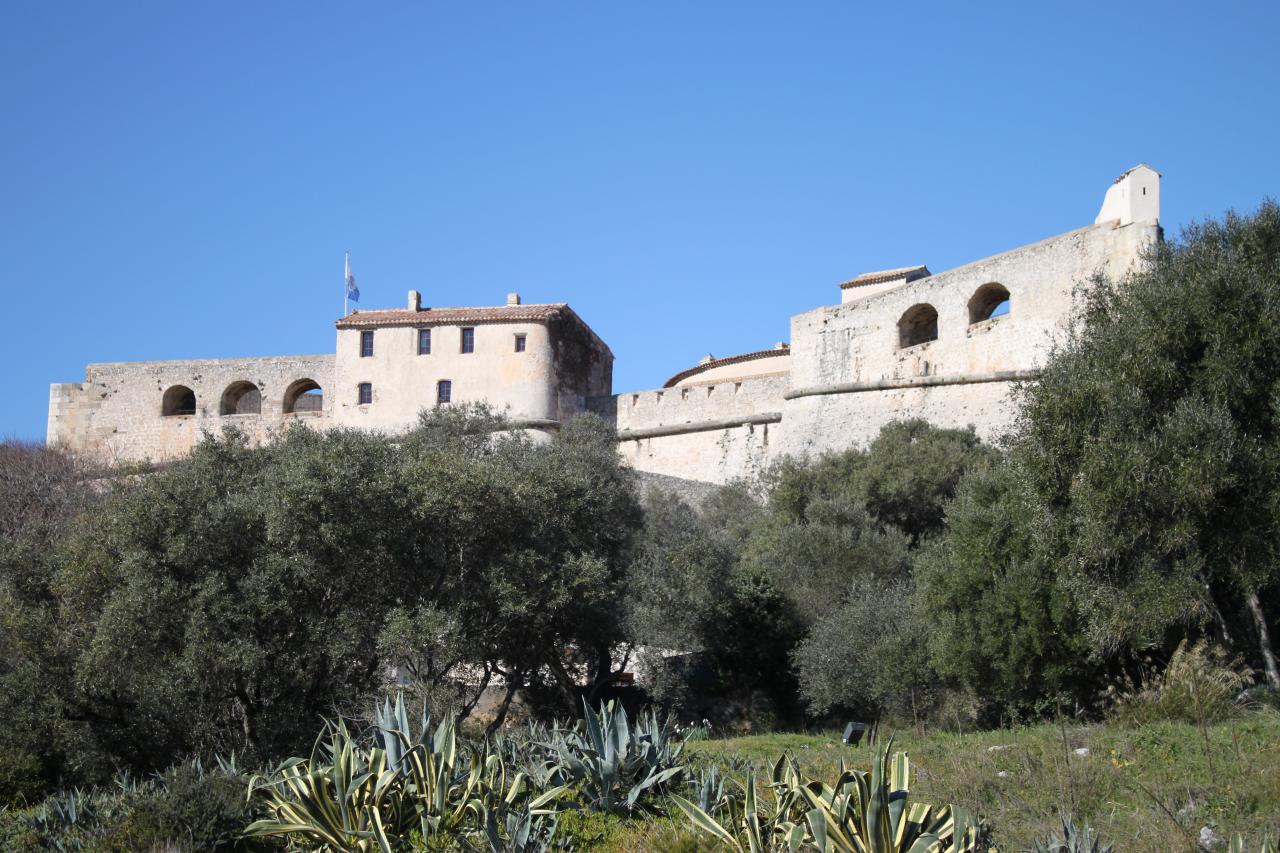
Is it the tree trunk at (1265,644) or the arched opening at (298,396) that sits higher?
the arched opening at (298,396)

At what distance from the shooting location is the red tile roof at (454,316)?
38.8 metres

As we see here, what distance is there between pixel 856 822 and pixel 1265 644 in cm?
890

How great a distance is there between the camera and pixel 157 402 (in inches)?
1711

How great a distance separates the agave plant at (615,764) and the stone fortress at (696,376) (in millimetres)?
19394

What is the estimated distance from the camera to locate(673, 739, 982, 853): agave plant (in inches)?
291

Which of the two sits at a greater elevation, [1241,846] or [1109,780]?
[1241,846]

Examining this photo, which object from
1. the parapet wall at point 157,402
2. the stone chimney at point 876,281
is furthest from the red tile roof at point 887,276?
the parapet wall at point 157,402

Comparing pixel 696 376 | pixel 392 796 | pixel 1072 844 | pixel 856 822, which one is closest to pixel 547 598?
pixel 392 796

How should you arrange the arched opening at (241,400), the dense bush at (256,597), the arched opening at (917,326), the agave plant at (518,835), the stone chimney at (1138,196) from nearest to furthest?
the agave plant at (518,835) → the dense bush at (256,597) → the stone chimney at (1138,196) → the arched opening at (917,326) → the arched opening at (241,400)

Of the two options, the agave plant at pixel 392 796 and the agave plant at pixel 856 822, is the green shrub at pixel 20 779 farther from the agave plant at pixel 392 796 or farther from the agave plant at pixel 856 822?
the agave plant at pixel 856 822

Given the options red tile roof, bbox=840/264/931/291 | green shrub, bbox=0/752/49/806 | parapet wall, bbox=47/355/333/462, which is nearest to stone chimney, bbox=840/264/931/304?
red tile roof, bbox=840/264/931/291

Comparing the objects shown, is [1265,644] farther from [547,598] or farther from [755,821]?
[547,598]

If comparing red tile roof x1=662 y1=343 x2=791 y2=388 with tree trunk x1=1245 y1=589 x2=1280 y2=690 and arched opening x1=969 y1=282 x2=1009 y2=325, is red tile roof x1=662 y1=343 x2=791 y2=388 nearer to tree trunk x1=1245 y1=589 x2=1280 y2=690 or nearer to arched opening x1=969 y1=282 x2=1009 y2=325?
arched opening x1=969 y1=282 x2=1009 y2=325

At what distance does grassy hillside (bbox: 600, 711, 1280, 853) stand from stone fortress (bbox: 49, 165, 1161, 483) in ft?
54.0
